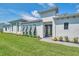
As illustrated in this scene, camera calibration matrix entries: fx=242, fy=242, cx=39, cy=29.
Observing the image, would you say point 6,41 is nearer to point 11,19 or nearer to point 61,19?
point 11,19

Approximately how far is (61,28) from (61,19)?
22 centimetres

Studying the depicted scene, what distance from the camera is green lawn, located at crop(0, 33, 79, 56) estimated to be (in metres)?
5.40

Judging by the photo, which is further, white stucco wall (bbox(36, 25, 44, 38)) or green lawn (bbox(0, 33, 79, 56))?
white stucco wall (bbox(36, 25, 44, 38))

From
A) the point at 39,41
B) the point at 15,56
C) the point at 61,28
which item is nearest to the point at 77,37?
the point at 61,28

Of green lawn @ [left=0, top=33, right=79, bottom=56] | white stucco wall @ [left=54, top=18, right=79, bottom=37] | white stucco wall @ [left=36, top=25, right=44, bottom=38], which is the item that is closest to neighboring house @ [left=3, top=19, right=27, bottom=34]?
green lawn @ [left=0, top=33, right=79, bottom=56]

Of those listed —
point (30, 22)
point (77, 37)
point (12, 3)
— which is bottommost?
point (77, 37)

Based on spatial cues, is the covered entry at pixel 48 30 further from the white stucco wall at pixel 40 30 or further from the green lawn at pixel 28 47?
the green lawn at pixel 28 47

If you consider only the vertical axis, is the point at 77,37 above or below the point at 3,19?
below

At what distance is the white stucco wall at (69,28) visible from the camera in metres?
5.45

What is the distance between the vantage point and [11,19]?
561cm

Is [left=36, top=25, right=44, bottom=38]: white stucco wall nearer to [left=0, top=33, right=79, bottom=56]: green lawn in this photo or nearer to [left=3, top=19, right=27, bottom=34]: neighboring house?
[left=0, top=33, right=79, bottom=56]: green lawn

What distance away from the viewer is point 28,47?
217 inches

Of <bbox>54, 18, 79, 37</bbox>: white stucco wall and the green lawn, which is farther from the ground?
<bbox>54, 18, 79, 37</bbox>: white stucco wall

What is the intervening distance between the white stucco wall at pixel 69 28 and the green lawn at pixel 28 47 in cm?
31
